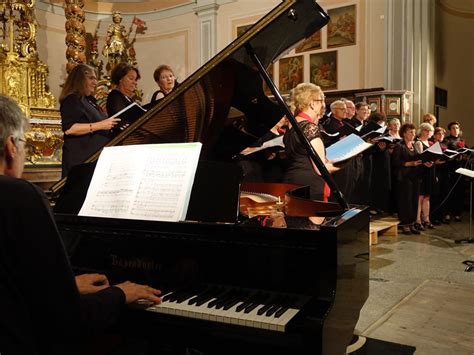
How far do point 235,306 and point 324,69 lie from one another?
9626 millimetres

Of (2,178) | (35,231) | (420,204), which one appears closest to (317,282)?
(35,231)

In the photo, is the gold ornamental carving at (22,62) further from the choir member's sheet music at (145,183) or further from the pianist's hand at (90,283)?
the pianist's hand at (90,283)

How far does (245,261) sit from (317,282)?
0.25 m

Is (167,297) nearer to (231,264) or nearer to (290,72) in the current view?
(231,264)

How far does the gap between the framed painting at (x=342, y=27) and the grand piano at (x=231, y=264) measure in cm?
851

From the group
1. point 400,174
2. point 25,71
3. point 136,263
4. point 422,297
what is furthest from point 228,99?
point 25,71

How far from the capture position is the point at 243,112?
285cm

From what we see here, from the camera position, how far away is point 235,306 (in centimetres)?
153

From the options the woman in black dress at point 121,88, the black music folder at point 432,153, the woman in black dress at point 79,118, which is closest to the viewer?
the woman in black dress at point 79,118

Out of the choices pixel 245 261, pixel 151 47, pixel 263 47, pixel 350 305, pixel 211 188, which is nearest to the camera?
pixel 245 261

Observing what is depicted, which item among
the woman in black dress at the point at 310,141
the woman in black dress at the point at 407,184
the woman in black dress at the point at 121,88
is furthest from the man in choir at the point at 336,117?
the woman in black dress at the point at 121,88

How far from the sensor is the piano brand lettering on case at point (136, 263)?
67.4 inches

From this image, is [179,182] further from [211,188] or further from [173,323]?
[173,323]

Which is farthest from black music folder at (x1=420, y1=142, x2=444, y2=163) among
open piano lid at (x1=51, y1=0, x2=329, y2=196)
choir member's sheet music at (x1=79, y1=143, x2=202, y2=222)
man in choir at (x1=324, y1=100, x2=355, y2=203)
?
choir member's sheet music at (x1=79, y1=143, x2=202, y2=222)
